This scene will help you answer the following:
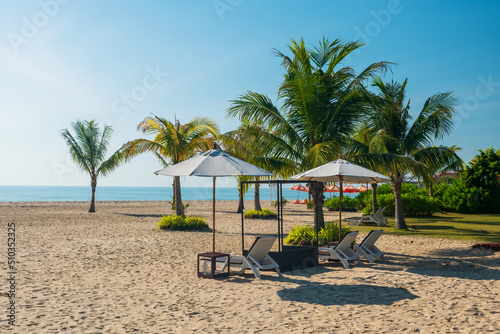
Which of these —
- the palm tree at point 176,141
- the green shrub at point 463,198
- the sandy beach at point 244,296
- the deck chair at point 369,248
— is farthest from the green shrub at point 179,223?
the green shrub at point 463,198

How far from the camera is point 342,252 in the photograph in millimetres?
8953

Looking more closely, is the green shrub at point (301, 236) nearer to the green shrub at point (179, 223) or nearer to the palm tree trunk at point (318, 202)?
the palm tree trunk at point (318, 202)

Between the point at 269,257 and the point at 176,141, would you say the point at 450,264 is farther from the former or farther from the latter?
the point at 176,141

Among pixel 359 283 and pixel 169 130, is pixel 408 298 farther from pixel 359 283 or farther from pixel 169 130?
pixel 169 130

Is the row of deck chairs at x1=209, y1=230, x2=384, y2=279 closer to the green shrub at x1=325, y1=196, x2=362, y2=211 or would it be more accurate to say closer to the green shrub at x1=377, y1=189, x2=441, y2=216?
the green shrub at x1=377, y1=189, x2=441, y2=216

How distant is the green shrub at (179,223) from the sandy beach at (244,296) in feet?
19.2

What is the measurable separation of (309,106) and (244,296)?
733cm

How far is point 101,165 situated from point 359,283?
24.7 m

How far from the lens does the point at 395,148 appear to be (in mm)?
16641

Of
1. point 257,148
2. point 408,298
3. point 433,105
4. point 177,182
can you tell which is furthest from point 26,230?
point 433,105

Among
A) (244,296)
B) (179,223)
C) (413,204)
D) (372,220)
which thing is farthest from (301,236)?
(413,204)

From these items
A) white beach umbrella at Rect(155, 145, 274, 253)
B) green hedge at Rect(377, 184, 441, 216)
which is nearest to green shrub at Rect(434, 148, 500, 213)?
green hedge at Rect(377, 184, 441, 216)

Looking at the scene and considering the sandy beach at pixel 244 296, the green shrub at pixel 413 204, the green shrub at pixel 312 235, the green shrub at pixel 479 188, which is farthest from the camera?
the green shrub at pixel 479 188

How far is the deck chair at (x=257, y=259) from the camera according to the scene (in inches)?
301
